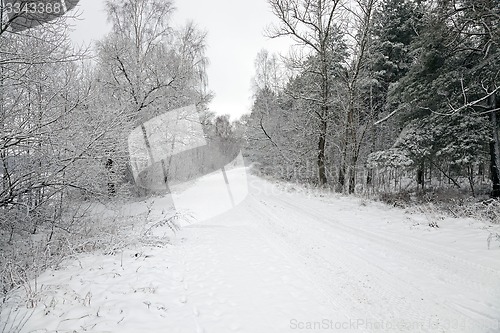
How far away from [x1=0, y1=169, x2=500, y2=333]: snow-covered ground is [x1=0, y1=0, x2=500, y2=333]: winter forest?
114 millimetres

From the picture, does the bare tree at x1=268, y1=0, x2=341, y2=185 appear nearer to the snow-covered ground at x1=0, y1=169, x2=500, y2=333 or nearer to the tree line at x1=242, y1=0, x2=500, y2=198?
the tree line at x1=242, y1=0, x2=500, y2=198

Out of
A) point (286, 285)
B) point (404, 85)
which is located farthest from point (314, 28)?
point (286, 285)

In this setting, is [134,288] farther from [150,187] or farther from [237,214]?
[150,187]

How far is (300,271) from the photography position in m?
4.77

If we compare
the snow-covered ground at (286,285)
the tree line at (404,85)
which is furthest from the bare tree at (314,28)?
the snow-covered ground at (286,285)

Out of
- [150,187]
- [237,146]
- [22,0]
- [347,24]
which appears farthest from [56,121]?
[237,146]

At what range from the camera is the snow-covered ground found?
3285 millimetres

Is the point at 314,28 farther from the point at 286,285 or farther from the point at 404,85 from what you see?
the point at 286,285

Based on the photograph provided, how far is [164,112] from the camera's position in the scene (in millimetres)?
15547

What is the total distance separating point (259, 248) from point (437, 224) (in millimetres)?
4656

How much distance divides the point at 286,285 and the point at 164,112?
13352 millimetres

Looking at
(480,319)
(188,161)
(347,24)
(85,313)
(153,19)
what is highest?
(153,19)

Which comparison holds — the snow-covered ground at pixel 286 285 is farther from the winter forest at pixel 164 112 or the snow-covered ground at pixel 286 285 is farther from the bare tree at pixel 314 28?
the bare tree at pixel 314 28

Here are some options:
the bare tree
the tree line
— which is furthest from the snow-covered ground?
the bare tree
